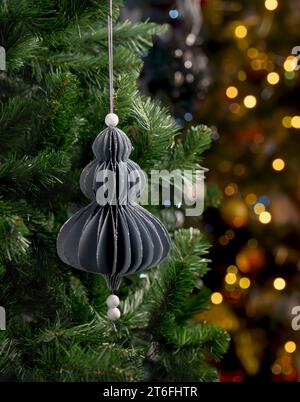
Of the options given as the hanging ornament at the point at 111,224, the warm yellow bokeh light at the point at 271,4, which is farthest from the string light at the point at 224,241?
the hanging ornament at the point at 111,224

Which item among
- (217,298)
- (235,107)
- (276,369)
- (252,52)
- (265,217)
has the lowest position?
(276,369)

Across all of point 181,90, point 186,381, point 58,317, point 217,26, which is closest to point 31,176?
point 58,317

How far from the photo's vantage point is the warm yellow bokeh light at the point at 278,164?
4.22 feet

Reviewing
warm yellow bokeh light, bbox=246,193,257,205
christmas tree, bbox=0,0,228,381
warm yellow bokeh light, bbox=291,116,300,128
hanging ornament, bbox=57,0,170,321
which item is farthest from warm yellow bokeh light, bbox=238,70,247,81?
hanging ornament, bbox=57,0,170,321

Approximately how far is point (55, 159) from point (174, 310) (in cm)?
23

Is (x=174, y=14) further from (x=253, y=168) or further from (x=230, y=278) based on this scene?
(x=230, y=278)

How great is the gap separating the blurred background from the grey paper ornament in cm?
66

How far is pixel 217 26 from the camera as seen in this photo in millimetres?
1313

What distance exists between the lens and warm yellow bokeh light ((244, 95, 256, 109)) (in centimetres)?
130

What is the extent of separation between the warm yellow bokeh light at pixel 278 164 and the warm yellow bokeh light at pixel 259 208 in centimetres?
8

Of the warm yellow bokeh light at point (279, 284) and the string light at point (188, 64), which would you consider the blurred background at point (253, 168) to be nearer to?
the warm yellow bokeh light at point (279, 284)

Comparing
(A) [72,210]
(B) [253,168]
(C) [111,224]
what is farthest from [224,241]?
(C) [111,224]

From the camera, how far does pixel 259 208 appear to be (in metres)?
1.31

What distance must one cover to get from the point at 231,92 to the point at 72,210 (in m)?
0.63
